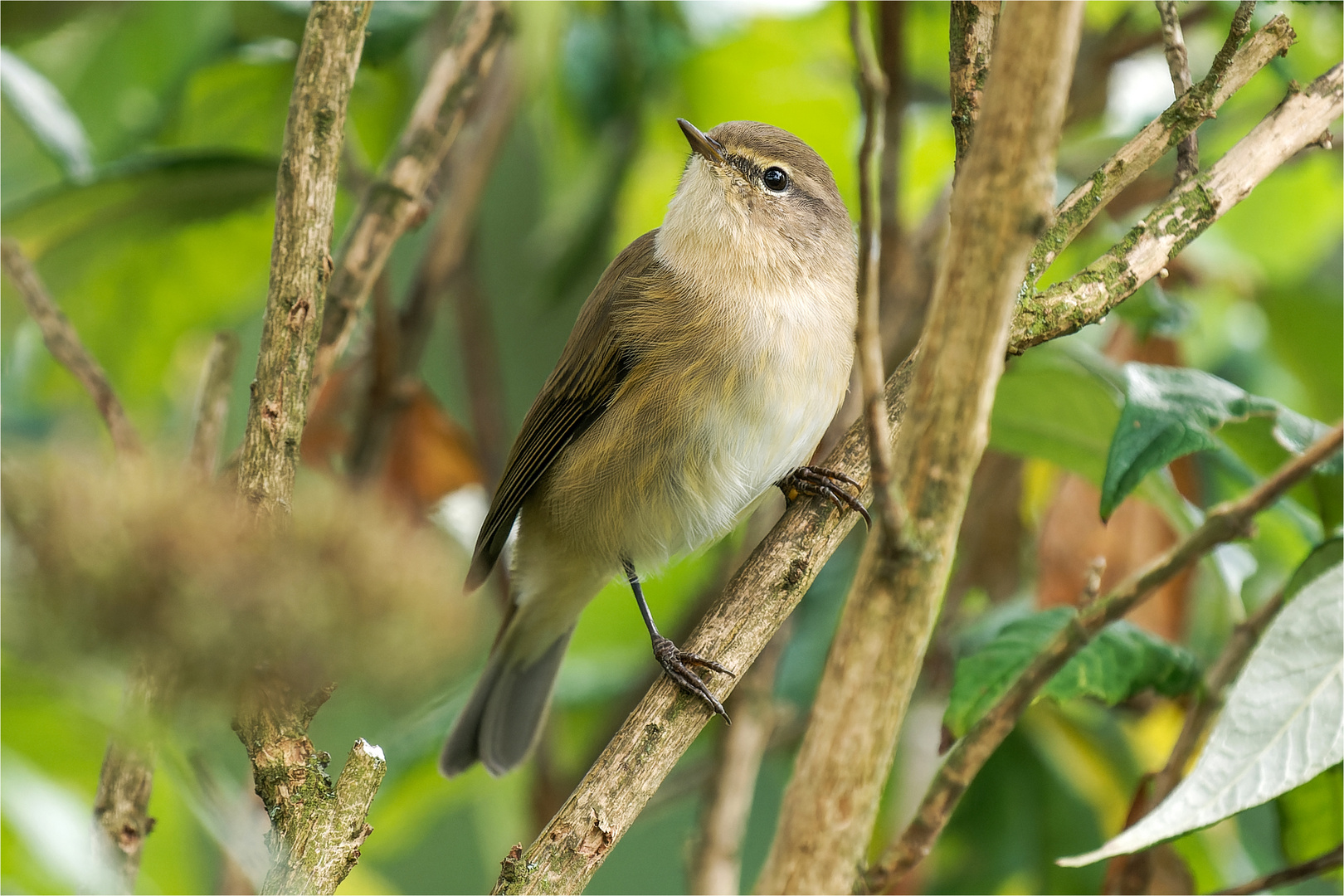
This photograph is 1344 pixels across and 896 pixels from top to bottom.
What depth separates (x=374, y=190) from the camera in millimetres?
2133

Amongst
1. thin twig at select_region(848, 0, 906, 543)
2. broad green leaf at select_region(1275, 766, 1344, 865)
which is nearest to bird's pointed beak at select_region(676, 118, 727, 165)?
thin twig at select_region(848, 0, 906, 543)

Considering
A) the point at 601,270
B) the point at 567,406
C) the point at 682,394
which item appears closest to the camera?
the point at 682,394

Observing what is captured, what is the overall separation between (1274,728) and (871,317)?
860 millimetres

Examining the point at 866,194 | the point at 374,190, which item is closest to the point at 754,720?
the point at 374,190

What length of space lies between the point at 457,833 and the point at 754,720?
2146mm

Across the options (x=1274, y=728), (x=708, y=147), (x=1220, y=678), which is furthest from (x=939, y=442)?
(x=708, y=147)

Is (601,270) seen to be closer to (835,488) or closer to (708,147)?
(708,147)

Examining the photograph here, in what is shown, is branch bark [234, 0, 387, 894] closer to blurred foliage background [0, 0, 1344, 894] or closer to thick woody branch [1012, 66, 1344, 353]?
blurred foliage background [0, 0, 1344, 894]

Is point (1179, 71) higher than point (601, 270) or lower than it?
lower

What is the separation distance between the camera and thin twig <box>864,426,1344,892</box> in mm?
1369

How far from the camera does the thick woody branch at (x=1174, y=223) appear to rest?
1662 mm

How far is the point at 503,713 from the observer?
2.86 m

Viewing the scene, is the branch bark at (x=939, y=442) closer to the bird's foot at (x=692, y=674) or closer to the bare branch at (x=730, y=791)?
the bird's foot at (x=692, y=674)

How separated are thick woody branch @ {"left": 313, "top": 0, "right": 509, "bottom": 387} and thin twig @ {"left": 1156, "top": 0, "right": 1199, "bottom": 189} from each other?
1278 millimetres
